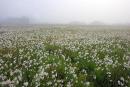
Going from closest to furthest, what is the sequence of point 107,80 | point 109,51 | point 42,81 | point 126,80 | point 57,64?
point 42,81
point 126,80
point 107,80
point 57,64
point 109,51

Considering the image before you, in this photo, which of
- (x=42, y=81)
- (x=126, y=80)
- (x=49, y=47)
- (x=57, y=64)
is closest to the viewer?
(x=42, y=81)

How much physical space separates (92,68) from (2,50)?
6606mm

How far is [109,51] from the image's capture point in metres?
15.6

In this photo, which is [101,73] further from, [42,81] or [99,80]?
[42,81]

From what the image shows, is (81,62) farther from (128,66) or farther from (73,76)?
(73,76)

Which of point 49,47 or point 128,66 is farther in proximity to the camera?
point 49,47

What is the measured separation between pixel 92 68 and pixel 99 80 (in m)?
1.06

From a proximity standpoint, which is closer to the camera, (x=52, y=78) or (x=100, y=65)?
(x=52, y=78)

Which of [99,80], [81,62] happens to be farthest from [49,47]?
[99,80]

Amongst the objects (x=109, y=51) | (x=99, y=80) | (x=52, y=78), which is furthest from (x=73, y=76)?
(x=109, y=51)

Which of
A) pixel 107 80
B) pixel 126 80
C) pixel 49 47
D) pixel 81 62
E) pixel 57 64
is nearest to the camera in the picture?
pixel 126 80

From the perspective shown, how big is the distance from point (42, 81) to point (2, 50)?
7.53m

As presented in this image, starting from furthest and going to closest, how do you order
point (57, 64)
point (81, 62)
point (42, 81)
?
point (81, 62) → point (57, 64) → point (42, 81)

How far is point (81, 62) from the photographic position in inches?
495
